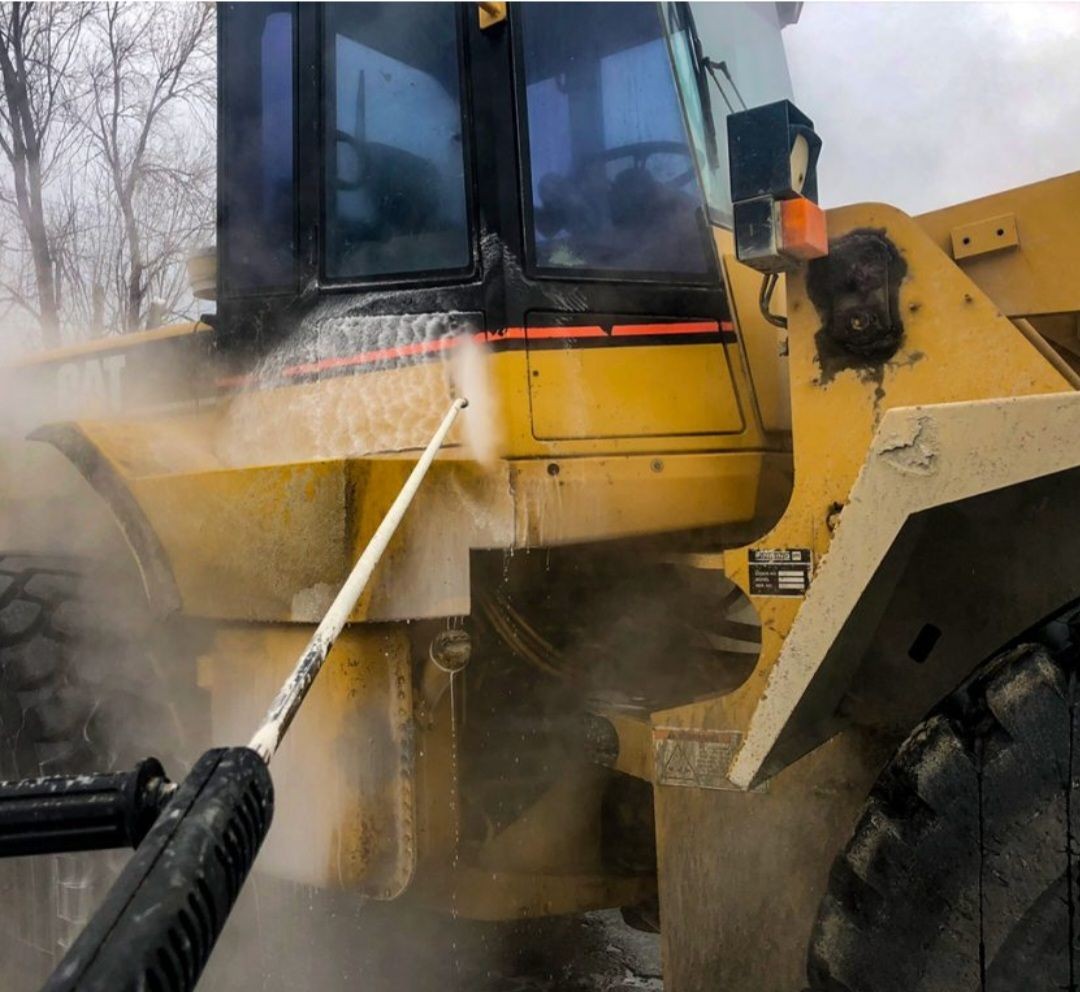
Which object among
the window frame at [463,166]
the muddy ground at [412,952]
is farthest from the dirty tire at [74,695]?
the window frame at [463,166]

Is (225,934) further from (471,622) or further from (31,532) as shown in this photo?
(31,532)

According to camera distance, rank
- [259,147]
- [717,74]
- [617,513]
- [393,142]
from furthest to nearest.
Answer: [259,147], [717,74], [393,142], [617,513]

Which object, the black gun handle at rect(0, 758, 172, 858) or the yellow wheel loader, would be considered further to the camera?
the yellow wheel loader

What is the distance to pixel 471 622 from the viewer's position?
2586 millimetres

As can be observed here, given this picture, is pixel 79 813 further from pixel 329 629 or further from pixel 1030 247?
pixel 1030 247

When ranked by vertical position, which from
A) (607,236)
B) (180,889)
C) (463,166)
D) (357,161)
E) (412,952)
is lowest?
(412,952)

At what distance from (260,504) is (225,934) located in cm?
139

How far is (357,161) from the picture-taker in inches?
107

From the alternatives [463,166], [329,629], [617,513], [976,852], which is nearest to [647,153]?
[463,166]

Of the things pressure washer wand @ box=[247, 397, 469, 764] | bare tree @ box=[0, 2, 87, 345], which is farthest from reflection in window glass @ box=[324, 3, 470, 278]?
bare tree @ box=[0, 2, 87, 345]

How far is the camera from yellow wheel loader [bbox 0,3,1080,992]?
1.66 metres

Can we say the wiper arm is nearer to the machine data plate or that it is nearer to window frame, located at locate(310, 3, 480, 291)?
window frame, located at locate(310, 3, 480, 291)

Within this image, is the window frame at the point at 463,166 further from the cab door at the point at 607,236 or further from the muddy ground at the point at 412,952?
the muddy ground at the point at 412,952

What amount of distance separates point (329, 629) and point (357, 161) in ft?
5.27
